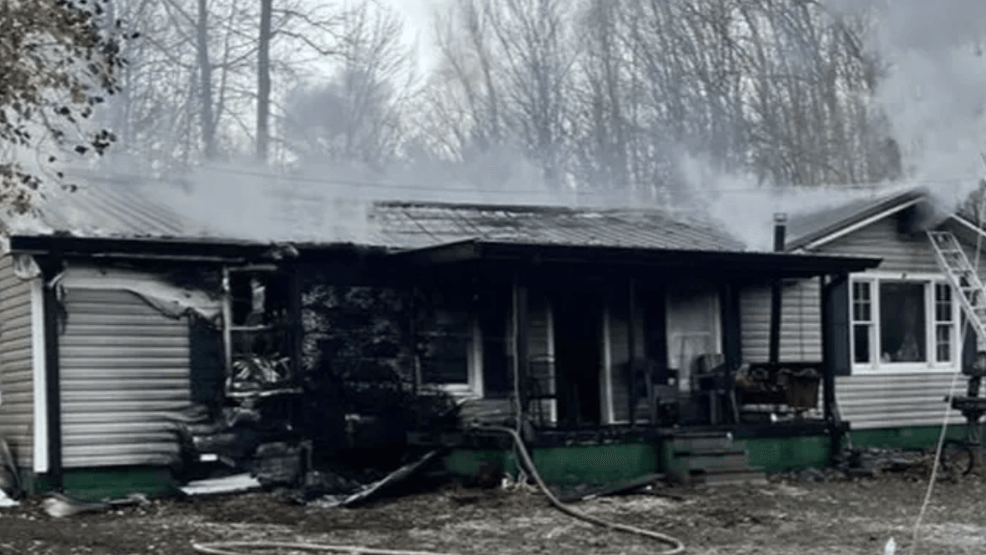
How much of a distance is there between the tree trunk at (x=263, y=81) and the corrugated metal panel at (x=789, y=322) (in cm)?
1560

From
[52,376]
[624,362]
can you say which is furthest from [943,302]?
[52,376]

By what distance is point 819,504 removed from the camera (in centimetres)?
1288

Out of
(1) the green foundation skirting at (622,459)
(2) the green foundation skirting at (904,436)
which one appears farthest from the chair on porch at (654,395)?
(2) the green foundation skirting at (904,436)

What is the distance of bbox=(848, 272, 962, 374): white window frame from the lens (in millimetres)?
17781

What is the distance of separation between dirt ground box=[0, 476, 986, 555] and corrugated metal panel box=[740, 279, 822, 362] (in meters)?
3.30

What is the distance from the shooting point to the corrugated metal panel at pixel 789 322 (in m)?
17.2

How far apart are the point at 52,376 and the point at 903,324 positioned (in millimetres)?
11599

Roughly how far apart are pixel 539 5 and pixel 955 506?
93.9 ft

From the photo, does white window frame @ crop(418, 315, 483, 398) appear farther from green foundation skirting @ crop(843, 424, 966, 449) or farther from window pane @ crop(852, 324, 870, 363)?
window pane @ crop(852, 324, 870, 363)

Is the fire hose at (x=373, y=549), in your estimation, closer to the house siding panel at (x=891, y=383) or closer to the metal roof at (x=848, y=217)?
the metal roof at (x=848, y=217)

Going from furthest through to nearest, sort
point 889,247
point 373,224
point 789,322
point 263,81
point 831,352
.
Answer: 1. point 263,81
2. point 889,247
3. point 789,322
4. point 831,352
5. point 373,224

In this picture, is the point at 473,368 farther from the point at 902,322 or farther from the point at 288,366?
the point at 902,322

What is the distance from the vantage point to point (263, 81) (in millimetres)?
31375

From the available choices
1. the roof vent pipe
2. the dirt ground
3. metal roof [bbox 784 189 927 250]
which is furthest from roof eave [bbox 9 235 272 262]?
metal roof [bbox 784 189 927 250]
